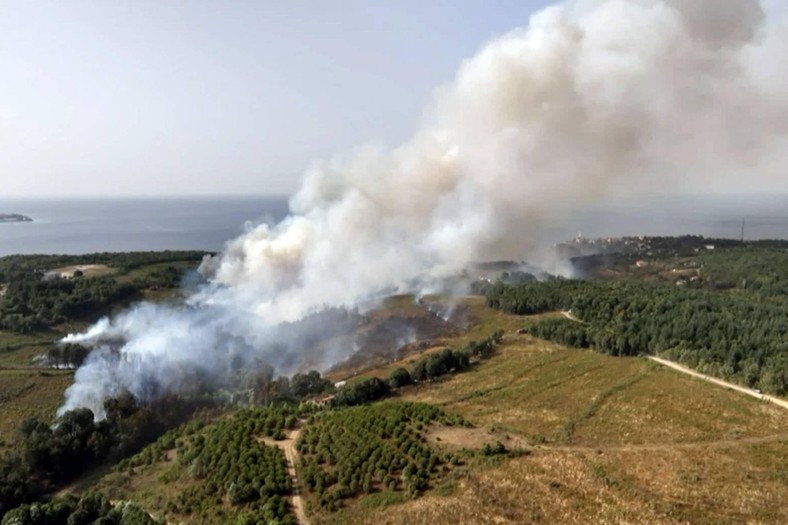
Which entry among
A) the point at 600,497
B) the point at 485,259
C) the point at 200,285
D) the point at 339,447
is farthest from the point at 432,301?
the point at 600,497

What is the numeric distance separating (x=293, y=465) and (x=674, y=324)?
43241 mm

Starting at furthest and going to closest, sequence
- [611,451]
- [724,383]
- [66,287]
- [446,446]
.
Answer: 1. [66,287]
2. [724,383]
3. [446,446]
4. [611,451]

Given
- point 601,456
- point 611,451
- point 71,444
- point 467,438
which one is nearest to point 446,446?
point 467,438

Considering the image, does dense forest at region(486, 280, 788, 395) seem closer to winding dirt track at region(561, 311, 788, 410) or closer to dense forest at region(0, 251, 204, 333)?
winding dirt track at region(561, 311, 788, 410)

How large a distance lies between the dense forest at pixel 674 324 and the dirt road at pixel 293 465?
33.3 metres

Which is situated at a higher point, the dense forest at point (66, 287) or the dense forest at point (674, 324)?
the dense forest at point (674, 324)

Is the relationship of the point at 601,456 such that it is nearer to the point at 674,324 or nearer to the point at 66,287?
the point at 674,324

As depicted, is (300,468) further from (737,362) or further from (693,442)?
(737,362)

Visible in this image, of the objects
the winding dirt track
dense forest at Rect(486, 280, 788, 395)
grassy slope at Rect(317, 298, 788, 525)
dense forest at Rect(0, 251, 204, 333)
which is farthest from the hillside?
dense forest at Rect(0, 251, 204, 333)

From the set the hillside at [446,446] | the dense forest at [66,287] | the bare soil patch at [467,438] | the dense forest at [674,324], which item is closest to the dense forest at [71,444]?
the hillside at [446,446]

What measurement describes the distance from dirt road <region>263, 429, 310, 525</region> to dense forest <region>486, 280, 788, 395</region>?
33.3 metres

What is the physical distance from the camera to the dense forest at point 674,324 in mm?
48625

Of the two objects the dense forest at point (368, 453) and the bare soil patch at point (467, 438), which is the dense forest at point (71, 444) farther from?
the bare soil patch at point (467, 438)

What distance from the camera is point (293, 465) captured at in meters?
34.3
